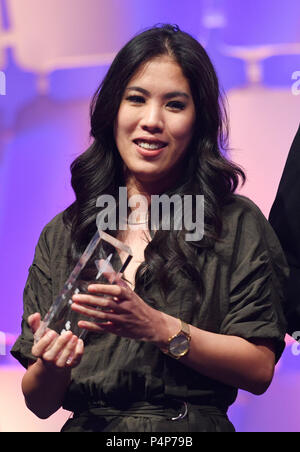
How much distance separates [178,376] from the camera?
5.91ft

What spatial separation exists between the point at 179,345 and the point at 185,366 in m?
0.11

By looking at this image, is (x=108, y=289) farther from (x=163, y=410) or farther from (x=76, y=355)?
(x=163, y=410)

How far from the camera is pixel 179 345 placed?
1725 mm

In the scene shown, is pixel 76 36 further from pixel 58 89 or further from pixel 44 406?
pixel 44 406

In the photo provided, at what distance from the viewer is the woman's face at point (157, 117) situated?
1.91 m

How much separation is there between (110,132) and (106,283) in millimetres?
522

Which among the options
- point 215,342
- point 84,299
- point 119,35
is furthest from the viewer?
point 119,35

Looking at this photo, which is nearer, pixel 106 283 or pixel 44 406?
pixel 106 283

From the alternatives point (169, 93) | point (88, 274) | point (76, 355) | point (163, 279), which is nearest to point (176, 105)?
point (169, 93)

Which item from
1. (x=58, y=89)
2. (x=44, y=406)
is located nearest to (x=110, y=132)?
(x=58, y=89)

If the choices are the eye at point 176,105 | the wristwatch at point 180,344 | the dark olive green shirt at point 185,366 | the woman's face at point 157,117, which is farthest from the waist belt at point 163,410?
the eye at point 176,105

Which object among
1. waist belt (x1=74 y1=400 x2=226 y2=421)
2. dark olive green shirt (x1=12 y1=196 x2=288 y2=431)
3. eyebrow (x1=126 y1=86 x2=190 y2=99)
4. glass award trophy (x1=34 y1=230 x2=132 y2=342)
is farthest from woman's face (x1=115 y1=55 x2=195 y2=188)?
waist belt (x1=74 y1=400 x2=226 y2=421)

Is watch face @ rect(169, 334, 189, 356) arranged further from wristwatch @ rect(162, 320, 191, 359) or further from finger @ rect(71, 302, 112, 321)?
finger @ rect(71, 302, 112, 321)

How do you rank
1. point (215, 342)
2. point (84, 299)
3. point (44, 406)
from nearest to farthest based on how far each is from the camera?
point (84, 299) → point (215, 342) → point (44, 406)
